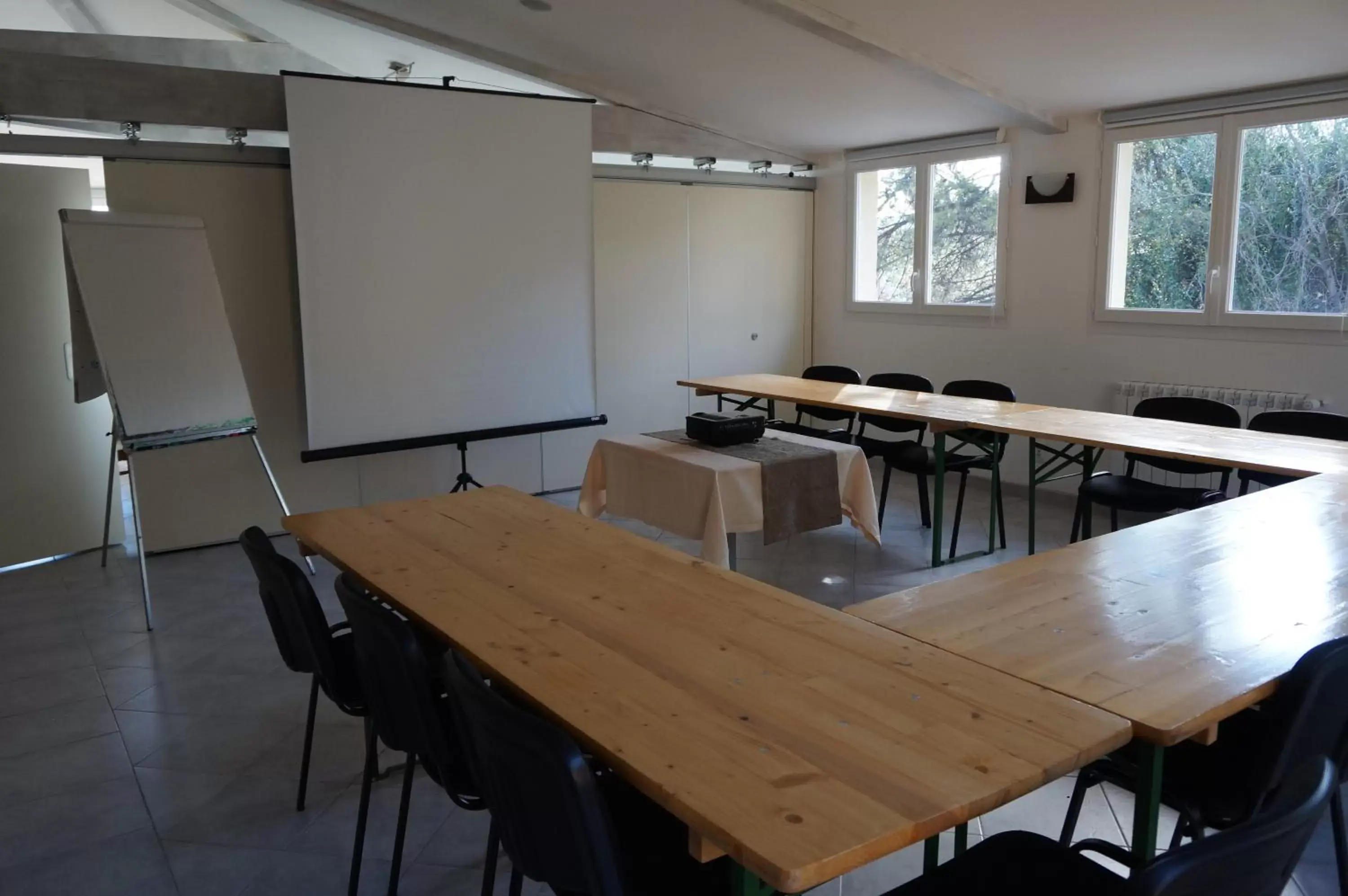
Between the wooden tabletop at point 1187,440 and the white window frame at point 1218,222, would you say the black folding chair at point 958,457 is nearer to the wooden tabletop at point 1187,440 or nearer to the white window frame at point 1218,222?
Result: the wooden tabletop at point 1187,440

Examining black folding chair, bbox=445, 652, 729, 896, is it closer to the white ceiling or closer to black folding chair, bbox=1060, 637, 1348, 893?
black folding chair, bbox=1060, 637, 1348, 893

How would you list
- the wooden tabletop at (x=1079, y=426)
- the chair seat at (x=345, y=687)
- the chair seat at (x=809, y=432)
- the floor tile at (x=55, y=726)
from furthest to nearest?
1. the chair seat at (x=809, y=432)
2. the wooden tabletop at (x=1079, y=426)
3. the floor tile at (x=55, y=726)
4. the chair seat at (x=345, y=687)

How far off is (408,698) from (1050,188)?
528 cm

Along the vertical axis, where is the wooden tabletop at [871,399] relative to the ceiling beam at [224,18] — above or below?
below

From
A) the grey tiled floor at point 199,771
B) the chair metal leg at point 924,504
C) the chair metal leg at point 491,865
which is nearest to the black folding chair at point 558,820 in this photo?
the chair metal leg at point 491,865

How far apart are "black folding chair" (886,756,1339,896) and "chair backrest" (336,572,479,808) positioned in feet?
2.89

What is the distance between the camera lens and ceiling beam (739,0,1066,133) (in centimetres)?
463

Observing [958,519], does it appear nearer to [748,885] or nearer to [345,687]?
[345,687]

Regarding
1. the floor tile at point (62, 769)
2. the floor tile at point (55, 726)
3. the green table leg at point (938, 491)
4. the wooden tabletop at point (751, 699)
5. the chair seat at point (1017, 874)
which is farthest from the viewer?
the green table leg at point (938, 491)

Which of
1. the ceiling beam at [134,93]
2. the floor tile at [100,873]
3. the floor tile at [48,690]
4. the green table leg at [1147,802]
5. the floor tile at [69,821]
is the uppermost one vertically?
the ceiling beam at [134,93]

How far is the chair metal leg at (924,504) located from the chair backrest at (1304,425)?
167 cm

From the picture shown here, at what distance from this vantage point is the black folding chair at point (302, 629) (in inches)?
90.6

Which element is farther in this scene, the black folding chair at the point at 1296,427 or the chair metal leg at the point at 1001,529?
the chair metal leg at the point at 1001,529

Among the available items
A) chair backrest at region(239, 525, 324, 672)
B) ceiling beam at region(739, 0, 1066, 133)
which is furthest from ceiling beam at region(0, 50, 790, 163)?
chair backrest at region(239, 525, 324, 672)
